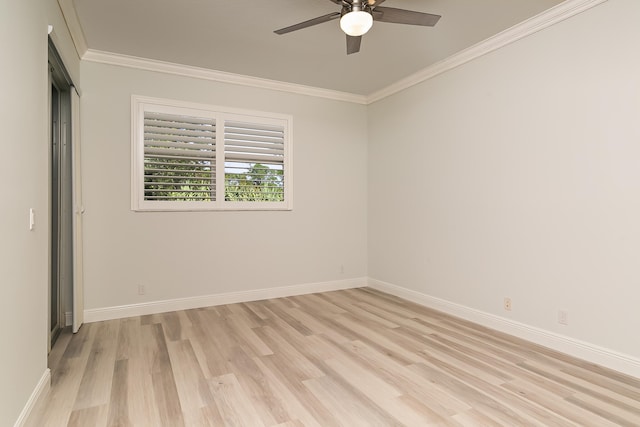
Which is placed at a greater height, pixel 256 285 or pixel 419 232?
pixel 419 232

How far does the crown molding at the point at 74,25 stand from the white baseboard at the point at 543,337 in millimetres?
4444

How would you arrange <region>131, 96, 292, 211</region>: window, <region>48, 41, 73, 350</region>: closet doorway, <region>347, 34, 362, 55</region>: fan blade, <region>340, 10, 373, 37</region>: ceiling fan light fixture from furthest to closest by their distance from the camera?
<region>131, 96, 292, 211</region>: window, <region>48, 41, 73, 350</region>: closet doorway, <region>347, 34, 362, 55</region>: fan blade, <region>340, 10, 373, 37</region>: ceiling fan light fixture

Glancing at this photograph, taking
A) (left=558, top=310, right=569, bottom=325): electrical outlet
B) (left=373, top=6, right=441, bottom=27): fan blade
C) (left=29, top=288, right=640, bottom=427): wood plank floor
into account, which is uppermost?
(left=373, top=6, right=441, bottom=27): fan blade

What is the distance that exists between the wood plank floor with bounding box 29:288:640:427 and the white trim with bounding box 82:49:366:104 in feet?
9.06

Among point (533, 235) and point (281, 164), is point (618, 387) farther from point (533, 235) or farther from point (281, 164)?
point (281, 164)

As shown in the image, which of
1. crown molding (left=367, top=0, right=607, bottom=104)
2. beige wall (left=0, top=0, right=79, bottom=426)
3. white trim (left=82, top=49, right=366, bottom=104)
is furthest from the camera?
white trim (left=82, top=49, right=366, bottom=104)

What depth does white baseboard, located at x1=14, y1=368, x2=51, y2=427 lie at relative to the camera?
187 cm

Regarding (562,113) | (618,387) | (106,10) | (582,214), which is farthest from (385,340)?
(106,10)

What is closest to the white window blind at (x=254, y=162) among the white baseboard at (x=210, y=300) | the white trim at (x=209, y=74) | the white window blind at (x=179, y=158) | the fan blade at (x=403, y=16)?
the white window blind at (x=179, y=158)

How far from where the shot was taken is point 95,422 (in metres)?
1.96

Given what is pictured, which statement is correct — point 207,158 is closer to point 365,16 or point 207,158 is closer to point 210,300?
point 210,300

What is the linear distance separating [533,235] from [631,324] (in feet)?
3.02

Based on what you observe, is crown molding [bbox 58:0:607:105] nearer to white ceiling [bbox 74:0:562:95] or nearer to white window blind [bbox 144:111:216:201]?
white ceiling [bbox 74:0:562:95]

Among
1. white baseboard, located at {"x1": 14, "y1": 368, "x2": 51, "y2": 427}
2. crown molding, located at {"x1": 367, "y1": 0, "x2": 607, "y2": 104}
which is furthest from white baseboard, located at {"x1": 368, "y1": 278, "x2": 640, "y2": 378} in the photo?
white baseboard, located at {"x1": 14, "y1": 368, "x2": 51, "y2": 427}
